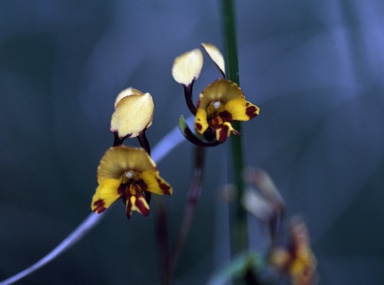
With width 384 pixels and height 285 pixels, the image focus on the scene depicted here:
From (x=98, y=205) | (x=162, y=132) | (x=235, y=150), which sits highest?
(x=162, y=132)

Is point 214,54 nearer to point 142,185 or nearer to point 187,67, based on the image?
point 187,67

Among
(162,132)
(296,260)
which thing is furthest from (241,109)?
(162,132)

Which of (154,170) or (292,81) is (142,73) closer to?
(292,81)

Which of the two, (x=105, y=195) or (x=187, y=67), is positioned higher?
(x=187, y=67)

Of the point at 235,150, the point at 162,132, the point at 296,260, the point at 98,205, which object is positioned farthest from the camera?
the point at 162,132

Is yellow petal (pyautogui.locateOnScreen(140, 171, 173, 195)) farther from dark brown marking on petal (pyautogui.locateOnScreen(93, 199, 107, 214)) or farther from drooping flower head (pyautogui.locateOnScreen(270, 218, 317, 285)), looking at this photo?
drooping flower head (pyautogui.locateOnScreen(270, 218, 317, 285))

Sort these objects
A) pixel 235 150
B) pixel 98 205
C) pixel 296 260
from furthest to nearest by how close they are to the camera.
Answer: pixel 296 260 < pixel 235 150 < pixel 98 205

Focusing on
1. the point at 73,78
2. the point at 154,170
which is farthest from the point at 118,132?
the point at 73,78
